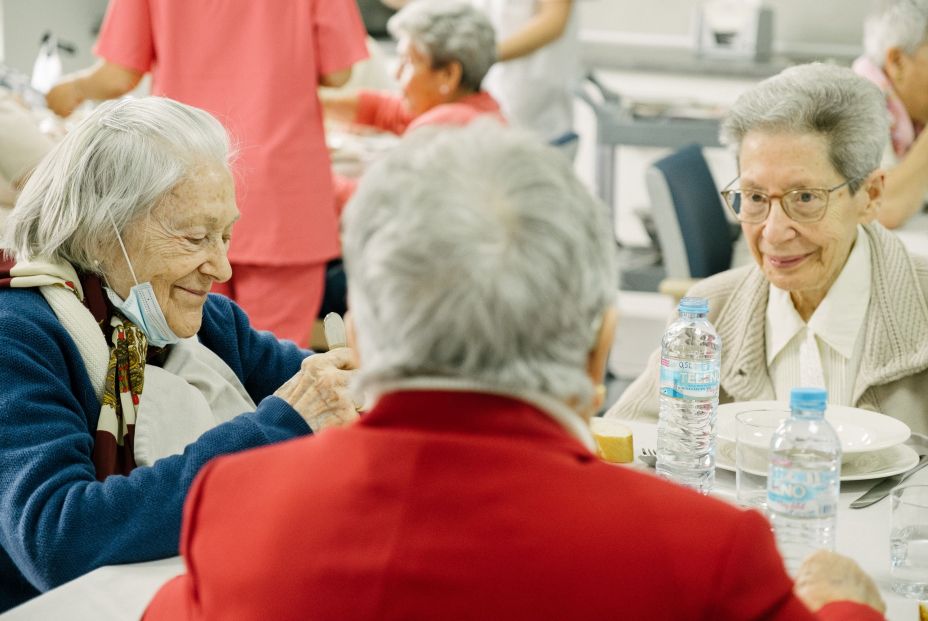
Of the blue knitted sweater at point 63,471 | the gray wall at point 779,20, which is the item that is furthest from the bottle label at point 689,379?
the gray wall at point 779,20

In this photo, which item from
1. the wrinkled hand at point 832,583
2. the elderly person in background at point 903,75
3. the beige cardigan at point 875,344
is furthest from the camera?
the elderly person in background at point 903,75

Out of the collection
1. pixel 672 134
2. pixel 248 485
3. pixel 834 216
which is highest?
pixel 248 485

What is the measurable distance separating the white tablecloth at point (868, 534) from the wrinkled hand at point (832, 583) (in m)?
0.16

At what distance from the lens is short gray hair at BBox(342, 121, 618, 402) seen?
83 centimetres

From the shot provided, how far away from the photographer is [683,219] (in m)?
3.19

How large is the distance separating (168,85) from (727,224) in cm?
167

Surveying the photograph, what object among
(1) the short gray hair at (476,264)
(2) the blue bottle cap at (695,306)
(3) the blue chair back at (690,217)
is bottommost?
(3) the blue chair back at (690,217)

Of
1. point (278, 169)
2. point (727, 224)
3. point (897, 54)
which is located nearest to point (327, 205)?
point (278, 169)

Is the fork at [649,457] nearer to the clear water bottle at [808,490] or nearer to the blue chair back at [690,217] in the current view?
the clear water bottle at [808,490]

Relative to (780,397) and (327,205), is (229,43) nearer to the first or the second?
(327,205)

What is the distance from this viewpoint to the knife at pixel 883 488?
1525 millimetres

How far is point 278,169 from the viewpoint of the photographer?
10.0ft

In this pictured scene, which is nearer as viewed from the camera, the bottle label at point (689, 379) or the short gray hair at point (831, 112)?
the bottle label at point (689, 379)

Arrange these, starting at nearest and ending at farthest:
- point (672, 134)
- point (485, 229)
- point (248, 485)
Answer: point (485, 229), point (248, 485), point (672, 134)
